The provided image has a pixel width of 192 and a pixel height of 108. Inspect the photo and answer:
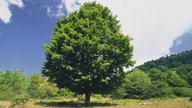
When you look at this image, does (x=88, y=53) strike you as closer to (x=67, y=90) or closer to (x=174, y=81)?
(x=67, y=90)

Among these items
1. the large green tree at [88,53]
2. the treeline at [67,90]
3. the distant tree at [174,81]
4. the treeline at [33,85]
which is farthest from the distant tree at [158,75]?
the large green tree at [88,53]

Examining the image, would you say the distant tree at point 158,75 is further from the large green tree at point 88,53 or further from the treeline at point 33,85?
the large green tree at point 88,53

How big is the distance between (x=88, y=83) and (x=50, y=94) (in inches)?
1670

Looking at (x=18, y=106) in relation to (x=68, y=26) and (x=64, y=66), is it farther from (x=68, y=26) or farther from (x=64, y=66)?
(x=68, y=26)

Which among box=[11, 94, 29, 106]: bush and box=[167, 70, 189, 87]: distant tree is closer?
box=[11, 94, 29, 106]: bush

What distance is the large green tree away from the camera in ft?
132

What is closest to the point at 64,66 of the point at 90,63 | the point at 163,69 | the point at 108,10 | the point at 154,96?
the point at 90,63

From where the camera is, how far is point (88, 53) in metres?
40.8

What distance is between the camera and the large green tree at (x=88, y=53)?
4034cm

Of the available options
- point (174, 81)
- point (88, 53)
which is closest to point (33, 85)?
point (174, 81)

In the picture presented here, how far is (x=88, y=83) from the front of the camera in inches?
1681

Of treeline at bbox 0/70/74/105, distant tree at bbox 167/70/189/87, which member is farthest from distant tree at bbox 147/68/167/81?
treeline at bbox 0/70/74/105

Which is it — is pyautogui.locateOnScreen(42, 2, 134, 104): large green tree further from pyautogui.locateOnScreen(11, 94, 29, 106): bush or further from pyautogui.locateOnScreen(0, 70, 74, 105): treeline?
pyautogui.locateOnScreen(0, 70, 74, 105): treeline

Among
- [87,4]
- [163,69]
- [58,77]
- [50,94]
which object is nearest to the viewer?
[58,77]
